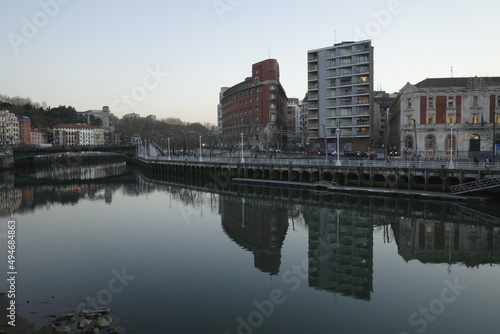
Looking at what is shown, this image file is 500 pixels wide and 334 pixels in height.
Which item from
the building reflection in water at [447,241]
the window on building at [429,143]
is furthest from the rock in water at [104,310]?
the window on building at [429,143]

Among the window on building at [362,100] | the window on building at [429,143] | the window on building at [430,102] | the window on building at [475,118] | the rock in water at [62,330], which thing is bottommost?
the rock in water at [62,330]

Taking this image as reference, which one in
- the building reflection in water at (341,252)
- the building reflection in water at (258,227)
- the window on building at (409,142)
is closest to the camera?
the building reflection in water at (341,252)

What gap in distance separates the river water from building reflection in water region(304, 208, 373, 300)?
3.4 inches

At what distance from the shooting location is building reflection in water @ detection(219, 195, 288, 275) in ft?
79.2

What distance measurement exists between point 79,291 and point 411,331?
14687mm

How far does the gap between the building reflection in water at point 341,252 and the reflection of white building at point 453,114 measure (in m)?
38.1

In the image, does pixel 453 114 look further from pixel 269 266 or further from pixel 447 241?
pixel 269 266

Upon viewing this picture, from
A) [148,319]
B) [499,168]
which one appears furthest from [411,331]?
[499,168]

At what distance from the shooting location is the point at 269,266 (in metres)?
22.2

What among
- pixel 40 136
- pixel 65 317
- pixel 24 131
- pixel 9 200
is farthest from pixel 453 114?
pixel 40 136

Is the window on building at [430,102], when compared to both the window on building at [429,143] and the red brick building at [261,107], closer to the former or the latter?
the window on building at [429,143]

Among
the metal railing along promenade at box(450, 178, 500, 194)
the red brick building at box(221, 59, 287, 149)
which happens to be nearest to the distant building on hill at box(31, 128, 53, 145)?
the red brick building at box(221, 59, 287, 149)

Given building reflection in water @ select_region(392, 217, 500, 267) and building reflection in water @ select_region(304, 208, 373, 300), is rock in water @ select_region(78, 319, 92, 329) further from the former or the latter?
building reflection in water @ select_region(392, 217, 500, 267)

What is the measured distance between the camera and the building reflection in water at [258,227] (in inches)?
950
